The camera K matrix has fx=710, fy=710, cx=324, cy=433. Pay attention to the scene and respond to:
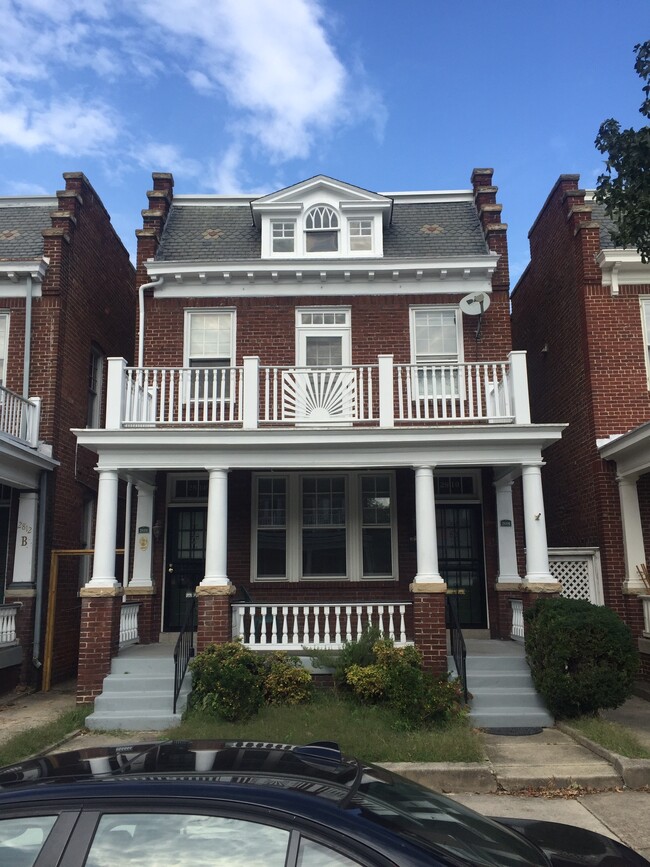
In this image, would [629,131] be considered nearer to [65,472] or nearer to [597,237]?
[597,237]

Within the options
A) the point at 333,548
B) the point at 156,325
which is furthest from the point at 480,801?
the point at 156,325

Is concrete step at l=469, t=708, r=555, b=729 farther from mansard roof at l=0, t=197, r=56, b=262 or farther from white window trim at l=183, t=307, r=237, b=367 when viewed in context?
mansard roof at l=0, t=197, r=56, b=262

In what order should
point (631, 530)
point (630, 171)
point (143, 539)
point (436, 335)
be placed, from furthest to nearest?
point (436, 335), point (143, 539), point (631, 530), point (630, 171)

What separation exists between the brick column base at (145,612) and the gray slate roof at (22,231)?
6443mm

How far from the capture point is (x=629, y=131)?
7.66 metres

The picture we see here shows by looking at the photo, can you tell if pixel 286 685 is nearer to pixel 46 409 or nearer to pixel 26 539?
pixel 26 539

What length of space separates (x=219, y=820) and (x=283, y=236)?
12.3 m

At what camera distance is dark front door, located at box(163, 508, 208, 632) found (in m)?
12.5

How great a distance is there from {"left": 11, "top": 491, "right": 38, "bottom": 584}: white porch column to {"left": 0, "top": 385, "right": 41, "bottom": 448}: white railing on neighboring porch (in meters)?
1.01

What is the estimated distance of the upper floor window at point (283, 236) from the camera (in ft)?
44.3

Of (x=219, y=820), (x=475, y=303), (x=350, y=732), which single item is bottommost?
(x=350, y=732)

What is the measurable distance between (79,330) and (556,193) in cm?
982

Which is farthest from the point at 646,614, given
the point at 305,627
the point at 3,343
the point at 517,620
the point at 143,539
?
the point at 3,343

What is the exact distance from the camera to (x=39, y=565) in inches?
481
